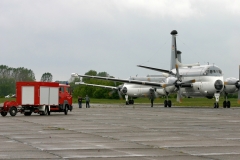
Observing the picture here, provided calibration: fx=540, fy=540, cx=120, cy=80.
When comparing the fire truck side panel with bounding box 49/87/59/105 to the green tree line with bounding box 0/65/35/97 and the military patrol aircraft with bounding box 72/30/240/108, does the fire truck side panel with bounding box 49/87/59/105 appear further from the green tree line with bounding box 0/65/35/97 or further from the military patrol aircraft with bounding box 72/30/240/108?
the green tree line with bounding box 0/65/35/97

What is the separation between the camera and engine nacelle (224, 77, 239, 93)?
176 ft

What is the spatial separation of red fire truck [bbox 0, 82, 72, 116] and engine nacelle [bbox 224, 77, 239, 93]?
2108cm

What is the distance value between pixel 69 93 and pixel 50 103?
4.02 m

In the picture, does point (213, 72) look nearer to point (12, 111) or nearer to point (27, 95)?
point (27, 95)

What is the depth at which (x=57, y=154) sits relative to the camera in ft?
44.7

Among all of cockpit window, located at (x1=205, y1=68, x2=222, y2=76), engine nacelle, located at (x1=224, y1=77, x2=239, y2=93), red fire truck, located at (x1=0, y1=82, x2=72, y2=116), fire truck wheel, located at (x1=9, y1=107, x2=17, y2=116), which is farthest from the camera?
engine nacelle, located at (x1=224, y1=77, x2=239, y2=93)

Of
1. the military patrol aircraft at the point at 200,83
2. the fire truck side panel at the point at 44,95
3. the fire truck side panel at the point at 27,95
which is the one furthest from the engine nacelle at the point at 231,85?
the fire truck side panel at the point at 27,95

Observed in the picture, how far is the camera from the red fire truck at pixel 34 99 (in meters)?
37.2

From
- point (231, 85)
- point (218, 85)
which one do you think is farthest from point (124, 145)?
point (231, 85)

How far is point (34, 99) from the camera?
122 ft

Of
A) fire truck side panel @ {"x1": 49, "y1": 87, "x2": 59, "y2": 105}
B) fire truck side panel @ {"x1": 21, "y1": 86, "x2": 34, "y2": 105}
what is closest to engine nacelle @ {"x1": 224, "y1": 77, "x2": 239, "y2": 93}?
fire truck side panel @ {"x1": 49, "y1": 87, "x2": 59, "y2": 105}

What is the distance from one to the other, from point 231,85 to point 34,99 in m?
23.8

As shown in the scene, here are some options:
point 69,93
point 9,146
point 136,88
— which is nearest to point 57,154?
point 9,146

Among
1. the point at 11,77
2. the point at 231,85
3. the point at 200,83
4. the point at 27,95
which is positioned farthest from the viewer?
the point at 11,77
